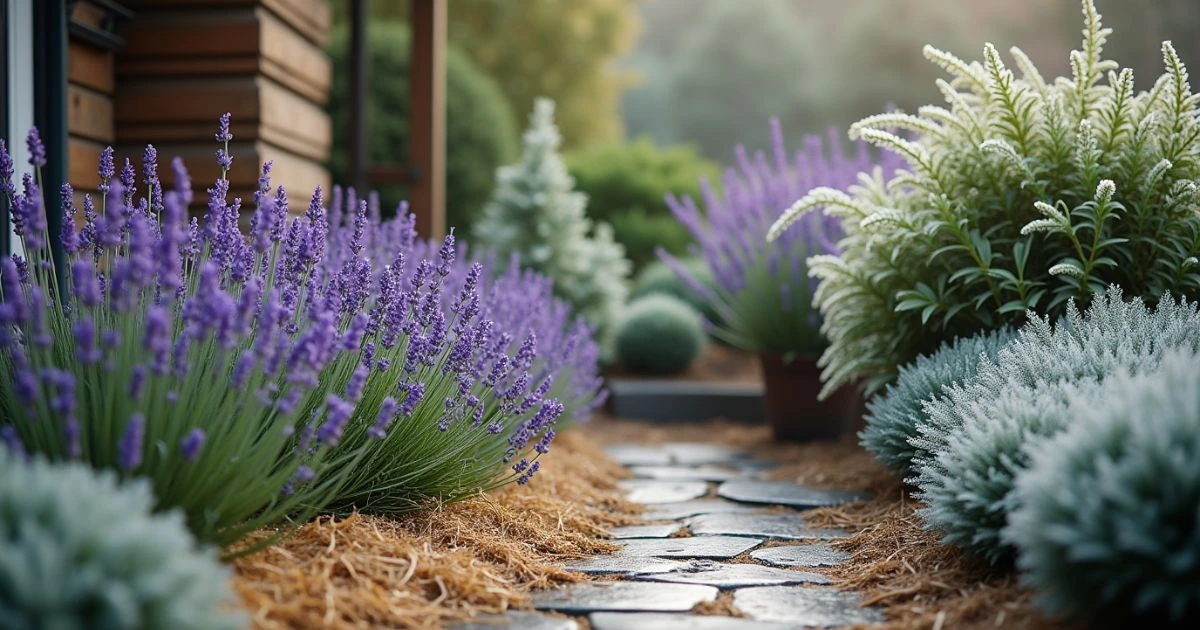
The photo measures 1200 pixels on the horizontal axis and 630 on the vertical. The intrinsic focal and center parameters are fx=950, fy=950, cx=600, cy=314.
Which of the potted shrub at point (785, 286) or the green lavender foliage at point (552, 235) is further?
the green lavender foliage at point (552, 235)

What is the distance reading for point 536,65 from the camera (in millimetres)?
18109

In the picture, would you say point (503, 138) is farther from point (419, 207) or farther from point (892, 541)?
point (892, 541)

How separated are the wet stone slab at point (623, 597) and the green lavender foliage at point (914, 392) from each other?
1.00 meters

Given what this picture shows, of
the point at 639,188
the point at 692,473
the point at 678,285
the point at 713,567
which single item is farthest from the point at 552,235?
the point at 713,567

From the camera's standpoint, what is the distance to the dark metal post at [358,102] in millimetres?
5461

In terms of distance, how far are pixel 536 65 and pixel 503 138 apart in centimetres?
846

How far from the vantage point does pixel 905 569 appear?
7.59ft

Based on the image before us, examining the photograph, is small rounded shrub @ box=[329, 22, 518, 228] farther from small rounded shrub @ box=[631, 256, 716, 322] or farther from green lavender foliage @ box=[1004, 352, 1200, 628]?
green lavender foliage @ box=[1004, 352, 1200, 628]

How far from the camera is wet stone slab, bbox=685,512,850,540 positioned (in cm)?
288

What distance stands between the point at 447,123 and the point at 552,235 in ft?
9.57

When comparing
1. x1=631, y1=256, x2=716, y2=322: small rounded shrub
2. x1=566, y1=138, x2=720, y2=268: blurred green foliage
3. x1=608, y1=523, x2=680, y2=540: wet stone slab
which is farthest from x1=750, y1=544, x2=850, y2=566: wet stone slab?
x1=566, y1=138, x2=720, y2=268: blurred green foliage

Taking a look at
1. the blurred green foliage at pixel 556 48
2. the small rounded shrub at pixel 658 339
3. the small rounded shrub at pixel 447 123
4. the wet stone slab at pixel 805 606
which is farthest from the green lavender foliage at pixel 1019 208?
the blurred green foliage at pixel 556 48

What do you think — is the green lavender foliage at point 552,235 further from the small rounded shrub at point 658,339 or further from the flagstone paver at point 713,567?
the flagstone paver at point 713,567

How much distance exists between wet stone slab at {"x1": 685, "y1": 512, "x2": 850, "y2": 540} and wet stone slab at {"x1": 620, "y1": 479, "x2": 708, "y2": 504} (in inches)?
15.3
